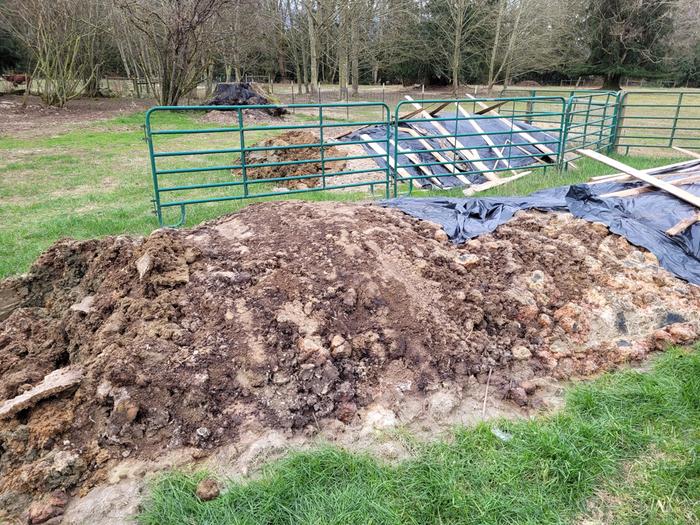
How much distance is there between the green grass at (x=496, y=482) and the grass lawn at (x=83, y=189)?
13.8 feet

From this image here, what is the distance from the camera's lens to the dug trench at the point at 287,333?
2957 millimetres

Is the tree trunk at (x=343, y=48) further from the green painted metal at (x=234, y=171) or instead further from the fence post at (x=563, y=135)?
the fence post at (x=563, y=135)

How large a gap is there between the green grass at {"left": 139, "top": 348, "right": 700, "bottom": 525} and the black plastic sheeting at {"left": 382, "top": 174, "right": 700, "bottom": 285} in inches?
99.1

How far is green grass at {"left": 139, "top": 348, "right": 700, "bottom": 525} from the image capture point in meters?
2.48

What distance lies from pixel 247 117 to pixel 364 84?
2893cm

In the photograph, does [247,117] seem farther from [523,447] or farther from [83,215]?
[523,447]

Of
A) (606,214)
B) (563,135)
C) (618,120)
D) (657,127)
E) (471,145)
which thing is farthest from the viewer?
(618,120)

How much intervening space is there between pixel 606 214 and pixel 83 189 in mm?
8692

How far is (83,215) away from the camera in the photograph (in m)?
7.36

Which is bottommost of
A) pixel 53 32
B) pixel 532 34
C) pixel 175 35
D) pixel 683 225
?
pixel 683 225

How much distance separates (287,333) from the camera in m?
3.58

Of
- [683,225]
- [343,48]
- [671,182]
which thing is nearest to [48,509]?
[683,225]

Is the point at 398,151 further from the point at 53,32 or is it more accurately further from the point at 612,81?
the point at 612,81

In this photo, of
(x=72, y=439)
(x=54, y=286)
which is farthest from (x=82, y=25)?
(x=72, y=439)
